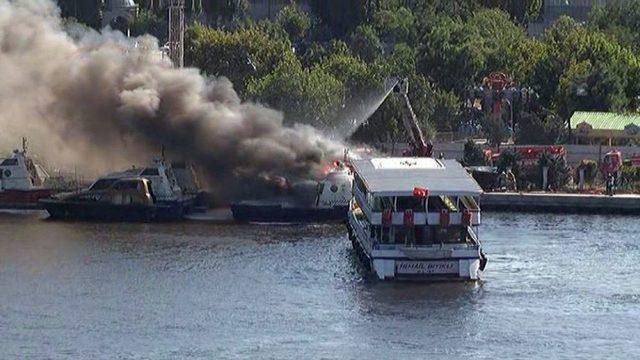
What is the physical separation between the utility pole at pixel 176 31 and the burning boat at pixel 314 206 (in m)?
14.2

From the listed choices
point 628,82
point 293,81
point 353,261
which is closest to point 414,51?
point 628,82

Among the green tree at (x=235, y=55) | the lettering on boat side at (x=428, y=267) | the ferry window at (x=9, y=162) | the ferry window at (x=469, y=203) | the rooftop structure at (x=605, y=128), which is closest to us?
the lettering on boat side at (x=428, y=267)

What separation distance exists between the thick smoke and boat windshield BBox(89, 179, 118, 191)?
3.03 m

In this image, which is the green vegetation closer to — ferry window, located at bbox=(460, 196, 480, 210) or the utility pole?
the utility pole

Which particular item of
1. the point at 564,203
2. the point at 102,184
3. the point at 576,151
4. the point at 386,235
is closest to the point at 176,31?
the point at 102,184

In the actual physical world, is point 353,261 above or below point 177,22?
below

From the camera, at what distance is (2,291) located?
61219mm

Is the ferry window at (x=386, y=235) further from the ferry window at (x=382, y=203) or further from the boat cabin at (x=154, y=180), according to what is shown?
the boat cabin at (x=154, y=180)

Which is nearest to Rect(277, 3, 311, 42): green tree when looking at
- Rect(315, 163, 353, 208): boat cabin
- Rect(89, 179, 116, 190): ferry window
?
Rect(89, 179, 116, 190): ferry window

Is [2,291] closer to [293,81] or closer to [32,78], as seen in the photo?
[32,78]

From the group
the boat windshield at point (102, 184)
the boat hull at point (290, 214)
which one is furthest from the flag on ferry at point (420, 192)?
the boat windshield at point (102, 184)

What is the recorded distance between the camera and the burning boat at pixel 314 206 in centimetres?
7644

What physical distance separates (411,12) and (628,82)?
3355 cm

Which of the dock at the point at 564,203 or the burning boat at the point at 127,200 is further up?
the burning boat at the point at 127,200
